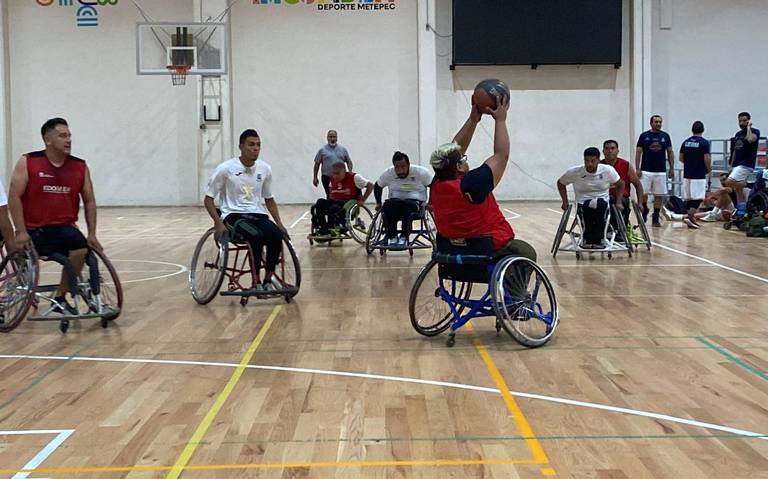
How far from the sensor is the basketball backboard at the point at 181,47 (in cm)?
1602

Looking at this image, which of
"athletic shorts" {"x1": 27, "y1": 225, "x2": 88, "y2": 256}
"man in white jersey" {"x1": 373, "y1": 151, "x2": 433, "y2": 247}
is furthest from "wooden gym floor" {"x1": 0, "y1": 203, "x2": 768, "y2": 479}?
"man in white jersey" {"x1": 373, "y1": 151, "x2": 433, "y2": 247}

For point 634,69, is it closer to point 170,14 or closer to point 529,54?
point 529,54

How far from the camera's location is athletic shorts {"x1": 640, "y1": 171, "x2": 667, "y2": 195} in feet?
40.4

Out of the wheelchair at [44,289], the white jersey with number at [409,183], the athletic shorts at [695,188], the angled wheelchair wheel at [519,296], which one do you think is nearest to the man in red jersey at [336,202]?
the white jersey with number at [409,183]

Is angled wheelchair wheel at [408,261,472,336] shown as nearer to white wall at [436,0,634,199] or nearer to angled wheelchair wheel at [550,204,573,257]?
angled wheelchair wheel at [550,204,573,257]

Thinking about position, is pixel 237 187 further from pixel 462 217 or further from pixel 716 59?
pixel 716 59

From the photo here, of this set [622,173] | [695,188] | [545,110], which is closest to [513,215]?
[695,188]

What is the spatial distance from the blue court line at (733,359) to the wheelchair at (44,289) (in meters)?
3.25

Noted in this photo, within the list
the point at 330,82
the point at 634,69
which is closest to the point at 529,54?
the point at 634,69

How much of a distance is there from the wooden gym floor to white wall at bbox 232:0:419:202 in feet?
37.2

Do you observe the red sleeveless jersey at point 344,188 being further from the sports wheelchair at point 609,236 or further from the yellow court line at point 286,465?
the yellow court line at point 286,465

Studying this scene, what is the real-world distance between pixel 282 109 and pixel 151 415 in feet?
48.7

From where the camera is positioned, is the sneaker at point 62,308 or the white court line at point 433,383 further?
the sneaker at point 62,308

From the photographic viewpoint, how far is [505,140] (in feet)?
15.5
